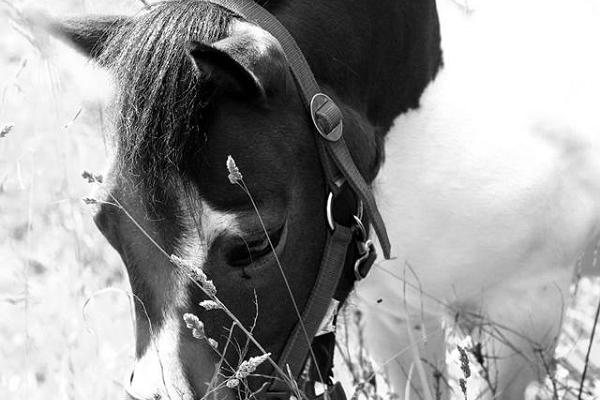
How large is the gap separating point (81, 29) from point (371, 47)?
66 cm

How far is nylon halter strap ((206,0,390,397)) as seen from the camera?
6.80 ft

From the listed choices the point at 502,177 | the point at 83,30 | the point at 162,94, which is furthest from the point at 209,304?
the point at 502,177

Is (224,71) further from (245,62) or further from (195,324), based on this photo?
(195,324)

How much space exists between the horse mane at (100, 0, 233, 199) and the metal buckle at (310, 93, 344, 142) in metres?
0.23

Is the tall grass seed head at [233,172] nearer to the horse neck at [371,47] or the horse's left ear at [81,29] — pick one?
the horse neck at [371,47]

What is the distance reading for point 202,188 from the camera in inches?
76.9

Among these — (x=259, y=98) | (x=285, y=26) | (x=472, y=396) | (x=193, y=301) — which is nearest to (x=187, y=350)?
(x=193, y=301)

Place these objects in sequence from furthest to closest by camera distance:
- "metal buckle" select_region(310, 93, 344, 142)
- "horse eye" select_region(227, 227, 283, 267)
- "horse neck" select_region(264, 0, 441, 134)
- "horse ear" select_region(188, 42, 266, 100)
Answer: "horse neck" select_region(264, 0, 441, 134) → "metal buckle" select_region(310, 93, 344, 142) → "horse eye" select_region(227, 227, 283, 267) → "horse ear" select_region(188, 42, 266, 100)

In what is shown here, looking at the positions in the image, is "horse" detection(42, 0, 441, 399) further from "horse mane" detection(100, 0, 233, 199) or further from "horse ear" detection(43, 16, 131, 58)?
"horse ear" detection(43, 16, 131, 58)

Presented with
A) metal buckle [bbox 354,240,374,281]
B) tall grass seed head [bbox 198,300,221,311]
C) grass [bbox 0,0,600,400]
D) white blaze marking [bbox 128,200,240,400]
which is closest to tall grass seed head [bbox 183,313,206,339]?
tall grass seed head [bbox 198,300,221,311]

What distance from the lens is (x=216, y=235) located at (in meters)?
1.93

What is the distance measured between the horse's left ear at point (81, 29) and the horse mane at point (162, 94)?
292 mm

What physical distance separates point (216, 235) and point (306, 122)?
1.03 ft

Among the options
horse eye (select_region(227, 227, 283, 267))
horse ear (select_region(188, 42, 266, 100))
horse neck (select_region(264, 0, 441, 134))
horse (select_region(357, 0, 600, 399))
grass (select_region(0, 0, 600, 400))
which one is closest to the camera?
horse ear (select_region(188, 42, 266, 100))
